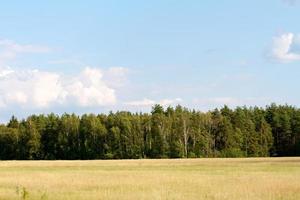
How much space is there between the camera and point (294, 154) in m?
115

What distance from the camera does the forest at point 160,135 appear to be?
388 ft

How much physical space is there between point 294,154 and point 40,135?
5564cm

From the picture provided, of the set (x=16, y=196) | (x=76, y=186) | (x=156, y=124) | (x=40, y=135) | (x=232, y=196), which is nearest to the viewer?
(x=232, y=196)

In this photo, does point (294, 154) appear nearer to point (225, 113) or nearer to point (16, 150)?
point (225, 113)

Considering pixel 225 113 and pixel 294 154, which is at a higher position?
pixel 225 113

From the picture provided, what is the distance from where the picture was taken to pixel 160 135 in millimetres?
119875

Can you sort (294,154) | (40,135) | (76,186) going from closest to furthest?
1. (76,186)
2. (294,154)
3. (40,135)

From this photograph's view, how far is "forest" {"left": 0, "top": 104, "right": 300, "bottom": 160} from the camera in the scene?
118125 mm

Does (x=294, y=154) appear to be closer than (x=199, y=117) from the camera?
Yes

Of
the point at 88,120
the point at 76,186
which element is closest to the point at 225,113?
the point at 88,120

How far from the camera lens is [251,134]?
121 metres

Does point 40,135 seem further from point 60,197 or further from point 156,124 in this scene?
point 60,197

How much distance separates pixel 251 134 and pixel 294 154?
33.6 ft

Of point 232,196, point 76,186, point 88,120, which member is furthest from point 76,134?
point 232,196
